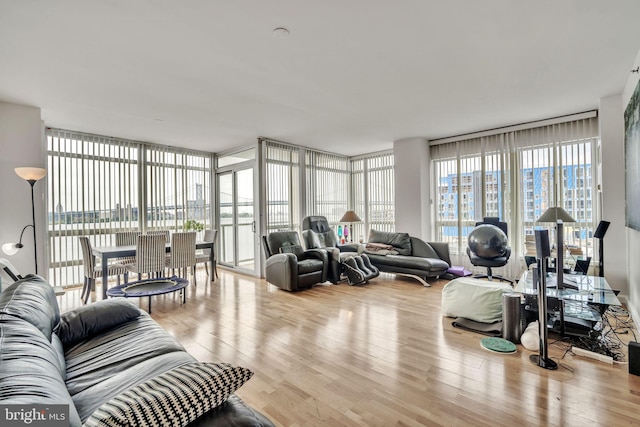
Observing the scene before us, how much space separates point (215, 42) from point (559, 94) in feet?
13.6

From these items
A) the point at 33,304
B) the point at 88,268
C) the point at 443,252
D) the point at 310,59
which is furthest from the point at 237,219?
the point at 33,304

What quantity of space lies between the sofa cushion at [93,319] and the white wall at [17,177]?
2.60 m

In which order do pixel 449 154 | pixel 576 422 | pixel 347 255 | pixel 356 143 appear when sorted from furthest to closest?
pixel 356 143, pixel 449 154, pixel 347 255, pixel 576 422

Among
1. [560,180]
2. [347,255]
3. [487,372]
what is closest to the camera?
[487,372]

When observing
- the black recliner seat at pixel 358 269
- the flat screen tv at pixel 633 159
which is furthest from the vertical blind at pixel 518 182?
the black recliner seat at pixel 358 269

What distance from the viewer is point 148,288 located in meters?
3.91

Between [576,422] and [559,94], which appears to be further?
[559,94]

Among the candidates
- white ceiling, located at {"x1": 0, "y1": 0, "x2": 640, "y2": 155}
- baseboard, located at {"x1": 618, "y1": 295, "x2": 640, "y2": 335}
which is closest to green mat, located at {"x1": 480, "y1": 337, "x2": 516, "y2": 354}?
baseboard, located at {"x1": 618, "y1": 295, "x2": 640, "y2": 335}

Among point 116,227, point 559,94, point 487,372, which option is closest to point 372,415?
point 487,372

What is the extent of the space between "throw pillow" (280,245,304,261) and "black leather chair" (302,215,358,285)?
27 centimetres

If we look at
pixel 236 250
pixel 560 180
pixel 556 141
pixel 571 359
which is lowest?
pixel 571 359

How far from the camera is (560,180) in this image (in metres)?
5.04

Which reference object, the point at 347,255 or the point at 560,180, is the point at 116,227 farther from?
the point at 560,180

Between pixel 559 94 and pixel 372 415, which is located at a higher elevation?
pixel 559 94
